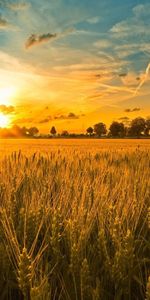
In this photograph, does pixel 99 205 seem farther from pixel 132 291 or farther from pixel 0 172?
pixel 0 172

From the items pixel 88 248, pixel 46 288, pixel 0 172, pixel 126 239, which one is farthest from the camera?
pixel 0 172

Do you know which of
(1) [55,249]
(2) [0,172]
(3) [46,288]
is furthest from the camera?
(2) [0,172]

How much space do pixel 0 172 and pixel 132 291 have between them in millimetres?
4078

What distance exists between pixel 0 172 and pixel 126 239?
14.1 ft

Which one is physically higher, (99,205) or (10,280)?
(99,205)

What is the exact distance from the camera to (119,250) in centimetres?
230

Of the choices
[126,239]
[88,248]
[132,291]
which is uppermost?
[126,239]

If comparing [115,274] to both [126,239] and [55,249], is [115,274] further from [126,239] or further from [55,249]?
[55,249]

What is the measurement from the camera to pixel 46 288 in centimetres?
184

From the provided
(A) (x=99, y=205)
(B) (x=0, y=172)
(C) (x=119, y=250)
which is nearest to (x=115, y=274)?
(C) (x=119, y=250)

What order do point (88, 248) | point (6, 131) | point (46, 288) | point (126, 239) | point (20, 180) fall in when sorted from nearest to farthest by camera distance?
point (46, 288), point (126, 239), point (88, 248), point (20, 180), point (6, 131)

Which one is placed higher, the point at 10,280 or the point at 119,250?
the point at 119,250

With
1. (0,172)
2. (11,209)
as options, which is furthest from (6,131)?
(11,209)

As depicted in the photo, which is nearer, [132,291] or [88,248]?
[132,291]
